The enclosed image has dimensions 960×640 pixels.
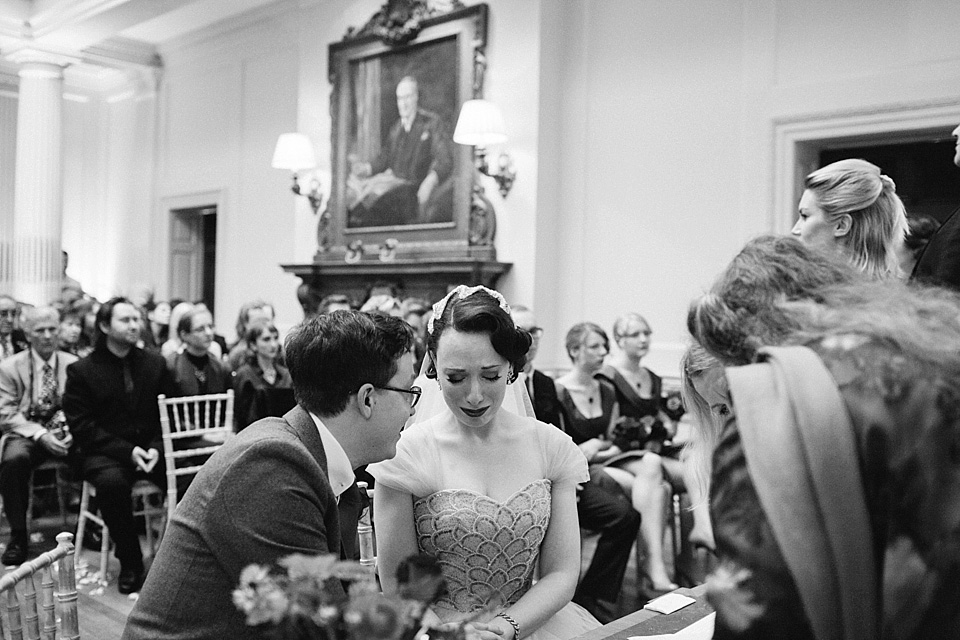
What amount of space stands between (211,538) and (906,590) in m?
1.09

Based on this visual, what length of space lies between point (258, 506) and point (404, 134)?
631 cm

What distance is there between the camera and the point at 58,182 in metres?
9.88

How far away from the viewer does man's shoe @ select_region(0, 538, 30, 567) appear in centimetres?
475

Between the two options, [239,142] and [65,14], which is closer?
[65,14]

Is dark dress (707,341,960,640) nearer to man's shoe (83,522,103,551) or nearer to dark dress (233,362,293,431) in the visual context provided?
dark dress (233,362,293,431)

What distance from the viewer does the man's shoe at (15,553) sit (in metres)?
4.75

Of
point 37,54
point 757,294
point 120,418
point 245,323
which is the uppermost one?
point 37,54

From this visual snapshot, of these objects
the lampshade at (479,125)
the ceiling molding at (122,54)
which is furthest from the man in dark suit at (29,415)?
the ceiling molding at (122,54)

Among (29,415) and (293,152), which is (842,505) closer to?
(29,415)

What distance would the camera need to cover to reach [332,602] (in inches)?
32.5

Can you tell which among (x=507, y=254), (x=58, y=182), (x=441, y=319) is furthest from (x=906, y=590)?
(x=58, y=182)

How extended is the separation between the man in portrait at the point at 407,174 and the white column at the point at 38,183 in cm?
406

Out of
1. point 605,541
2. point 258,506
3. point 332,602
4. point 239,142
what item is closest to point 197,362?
point 605,541

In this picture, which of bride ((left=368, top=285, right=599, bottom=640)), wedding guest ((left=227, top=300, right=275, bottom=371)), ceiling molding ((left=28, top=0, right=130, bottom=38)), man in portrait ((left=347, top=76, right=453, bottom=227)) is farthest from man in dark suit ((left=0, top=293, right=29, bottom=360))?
bride ((left=368, top=285, right=599, bottom=640))
